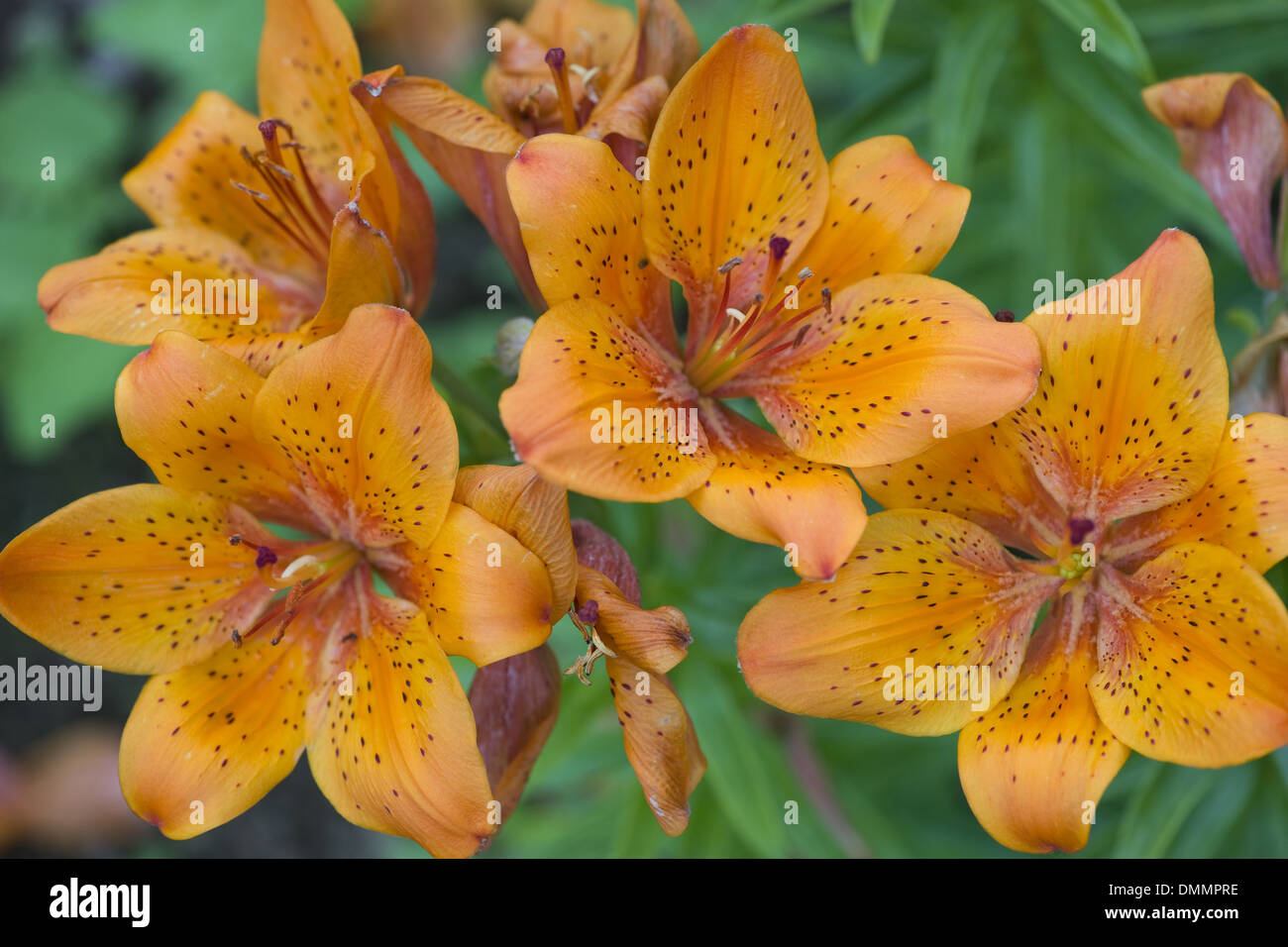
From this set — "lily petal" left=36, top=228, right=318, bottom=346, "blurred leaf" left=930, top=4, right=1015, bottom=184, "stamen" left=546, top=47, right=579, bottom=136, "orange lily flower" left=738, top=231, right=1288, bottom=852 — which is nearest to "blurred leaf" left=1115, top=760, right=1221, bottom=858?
"orange lily flower" left=738, top=231, right=1288, bottom=852

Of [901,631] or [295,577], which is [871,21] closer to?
[901,631]

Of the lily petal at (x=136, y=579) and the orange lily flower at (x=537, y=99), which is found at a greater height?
the orange lily flower at (x=537, y=99)

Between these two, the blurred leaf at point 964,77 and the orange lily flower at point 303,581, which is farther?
the blurred leaf at point 964,77

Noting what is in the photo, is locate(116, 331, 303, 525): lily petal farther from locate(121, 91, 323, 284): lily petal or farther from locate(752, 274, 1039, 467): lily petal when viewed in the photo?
locate(752, 274, 1039, 467): lily petal

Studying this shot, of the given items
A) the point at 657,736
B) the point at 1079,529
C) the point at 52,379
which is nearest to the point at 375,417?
the point at 657,736

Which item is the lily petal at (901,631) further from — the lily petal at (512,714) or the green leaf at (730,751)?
the green leaf at (730,751)

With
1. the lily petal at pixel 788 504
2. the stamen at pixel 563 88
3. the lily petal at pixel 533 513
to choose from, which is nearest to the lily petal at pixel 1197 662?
the lily petal at pixel 788 504

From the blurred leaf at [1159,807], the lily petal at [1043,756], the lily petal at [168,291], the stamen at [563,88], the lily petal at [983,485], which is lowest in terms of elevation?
the blurred leaf at [1159,807]
